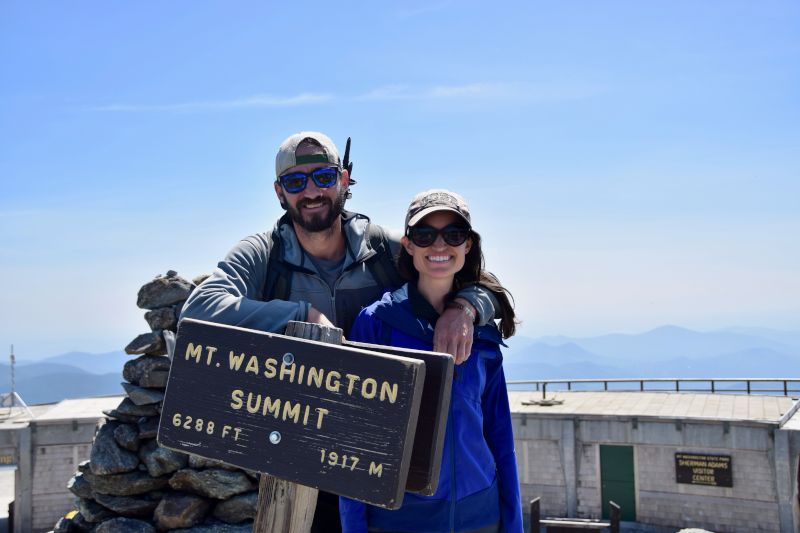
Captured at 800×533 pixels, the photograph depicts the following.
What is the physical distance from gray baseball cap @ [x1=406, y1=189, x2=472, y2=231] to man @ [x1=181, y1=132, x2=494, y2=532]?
1.77 feet

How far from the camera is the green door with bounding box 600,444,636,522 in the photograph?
2542 cm

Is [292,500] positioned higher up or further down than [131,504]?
higher up

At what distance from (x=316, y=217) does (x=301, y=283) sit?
0.45 m

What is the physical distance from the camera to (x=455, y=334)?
13.0ft

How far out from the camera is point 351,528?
4012 mm

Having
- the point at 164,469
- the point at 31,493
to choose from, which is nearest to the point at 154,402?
Result: the point at 164,469

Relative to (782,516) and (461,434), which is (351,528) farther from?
(782,516)

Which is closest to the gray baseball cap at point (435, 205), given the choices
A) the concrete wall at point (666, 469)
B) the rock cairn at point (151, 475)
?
the rock cairn at point (151, 475)

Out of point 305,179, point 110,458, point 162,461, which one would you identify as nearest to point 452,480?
point 305,179

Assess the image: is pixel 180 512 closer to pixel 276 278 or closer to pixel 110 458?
pixel 110 458

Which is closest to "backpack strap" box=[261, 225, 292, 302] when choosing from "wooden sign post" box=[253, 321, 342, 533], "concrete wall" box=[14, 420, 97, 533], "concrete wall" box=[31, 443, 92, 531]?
"wooden sign post" box=[253, 321, 342, 533]

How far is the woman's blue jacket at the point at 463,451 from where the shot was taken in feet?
13.3

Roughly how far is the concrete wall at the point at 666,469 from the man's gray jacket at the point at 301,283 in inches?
832

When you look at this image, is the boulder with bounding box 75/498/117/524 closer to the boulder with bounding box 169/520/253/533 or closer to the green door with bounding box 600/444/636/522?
the boulder with bounding box 169/520/253/533
